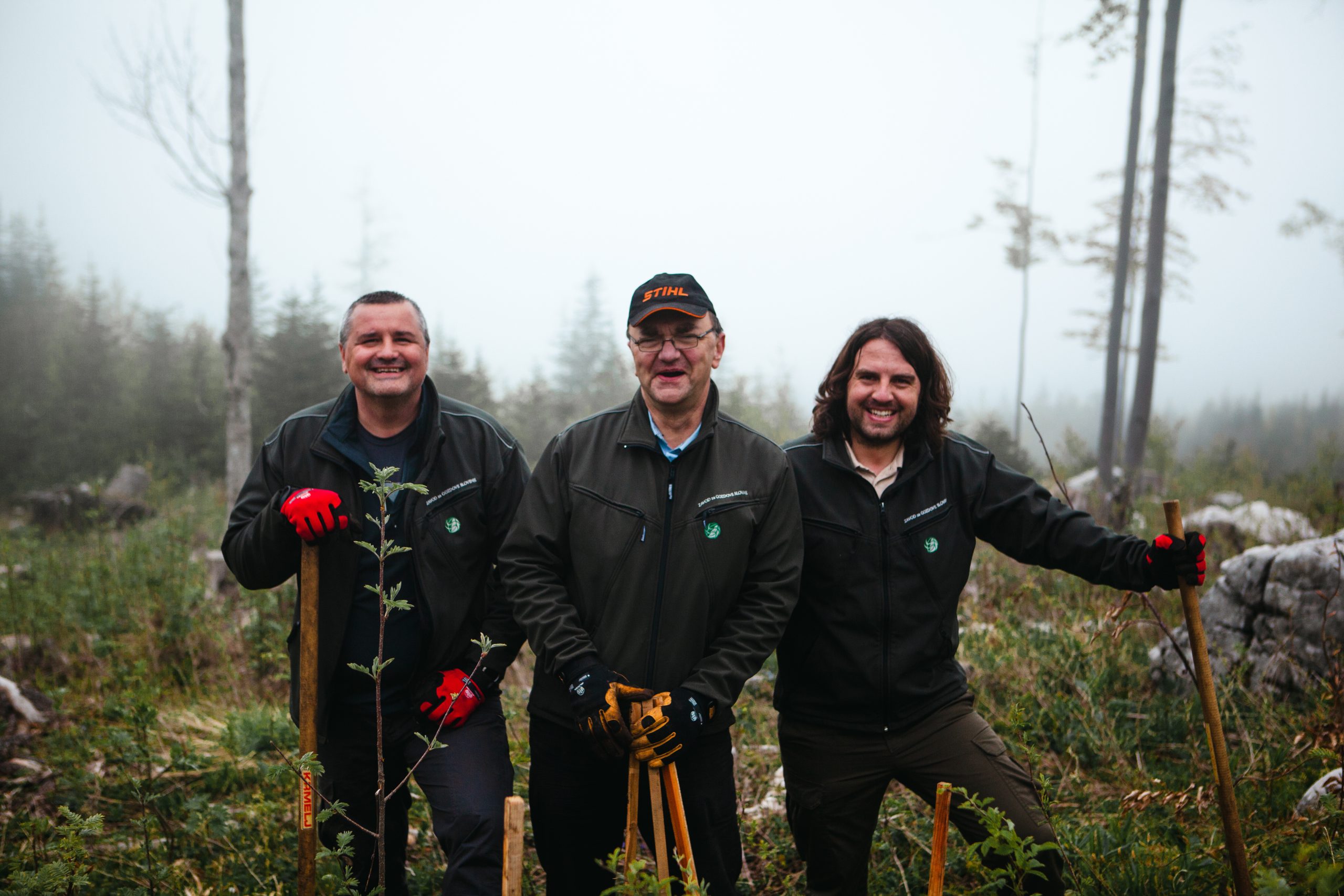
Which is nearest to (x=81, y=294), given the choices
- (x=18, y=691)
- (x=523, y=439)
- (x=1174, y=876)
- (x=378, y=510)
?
(x=523, y=439)

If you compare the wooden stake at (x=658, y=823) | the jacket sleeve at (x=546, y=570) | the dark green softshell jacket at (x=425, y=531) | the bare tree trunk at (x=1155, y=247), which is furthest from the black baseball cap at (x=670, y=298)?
the bare tree trunk at (x=1155, y=247)

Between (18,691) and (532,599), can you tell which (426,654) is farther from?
(18,691)

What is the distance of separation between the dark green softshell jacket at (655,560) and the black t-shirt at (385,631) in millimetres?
407

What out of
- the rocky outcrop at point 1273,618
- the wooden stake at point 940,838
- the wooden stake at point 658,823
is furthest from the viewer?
the rocky outcrop at point 1273,618

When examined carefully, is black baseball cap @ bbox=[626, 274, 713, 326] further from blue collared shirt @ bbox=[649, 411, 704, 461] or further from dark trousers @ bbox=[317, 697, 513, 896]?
dark trousers @ bbox=[317, 697, 513, 896]

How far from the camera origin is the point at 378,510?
2.80 m

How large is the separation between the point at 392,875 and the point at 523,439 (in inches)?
727

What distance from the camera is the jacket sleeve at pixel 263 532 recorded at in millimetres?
2629

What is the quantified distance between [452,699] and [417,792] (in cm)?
165

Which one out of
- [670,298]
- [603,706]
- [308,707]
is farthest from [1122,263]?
[308,707]

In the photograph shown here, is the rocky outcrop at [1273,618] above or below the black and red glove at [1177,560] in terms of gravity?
below

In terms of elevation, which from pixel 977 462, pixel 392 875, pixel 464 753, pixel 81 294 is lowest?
pixel 392 875

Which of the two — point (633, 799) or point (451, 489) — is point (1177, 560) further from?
point (451, 489)

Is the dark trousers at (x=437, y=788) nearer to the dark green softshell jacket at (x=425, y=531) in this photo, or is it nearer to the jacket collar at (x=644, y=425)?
the dark green softshell jacket at (x=425, y=531)
